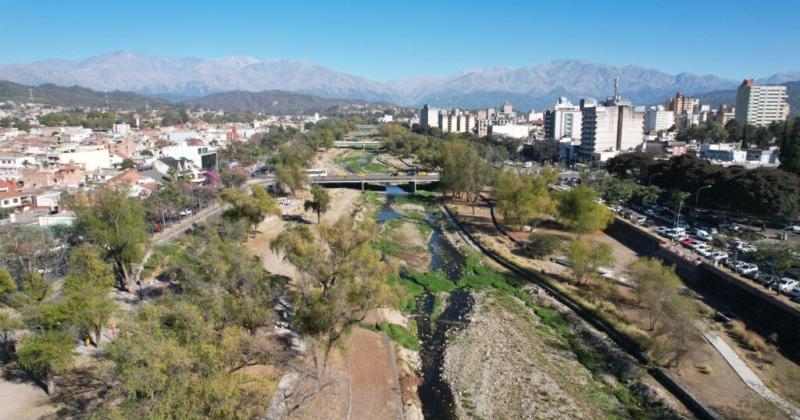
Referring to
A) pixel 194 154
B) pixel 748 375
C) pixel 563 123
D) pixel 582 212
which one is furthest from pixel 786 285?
pixel 563 123

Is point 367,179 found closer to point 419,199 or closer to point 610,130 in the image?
point 419,199

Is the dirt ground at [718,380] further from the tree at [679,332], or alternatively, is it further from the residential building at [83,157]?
the residential building at [83,157]

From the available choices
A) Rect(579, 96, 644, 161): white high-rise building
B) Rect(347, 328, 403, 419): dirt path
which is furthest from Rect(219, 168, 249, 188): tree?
Rect(579, 96, 644, 161): white high-rise building

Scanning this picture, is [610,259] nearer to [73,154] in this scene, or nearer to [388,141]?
[73,154]

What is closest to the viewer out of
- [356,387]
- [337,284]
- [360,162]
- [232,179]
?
[356,387]

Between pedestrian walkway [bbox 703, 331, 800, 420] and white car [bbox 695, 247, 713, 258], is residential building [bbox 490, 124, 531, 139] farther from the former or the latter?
pedestrian walkway [bbox 703, 331, 800, 420]

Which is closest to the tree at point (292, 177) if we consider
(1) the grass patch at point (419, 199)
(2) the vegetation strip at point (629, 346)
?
(1) the grass patch at point (419, 199)

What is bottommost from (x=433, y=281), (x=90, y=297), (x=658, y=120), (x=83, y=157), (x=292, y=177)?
(x=433, y=281)
